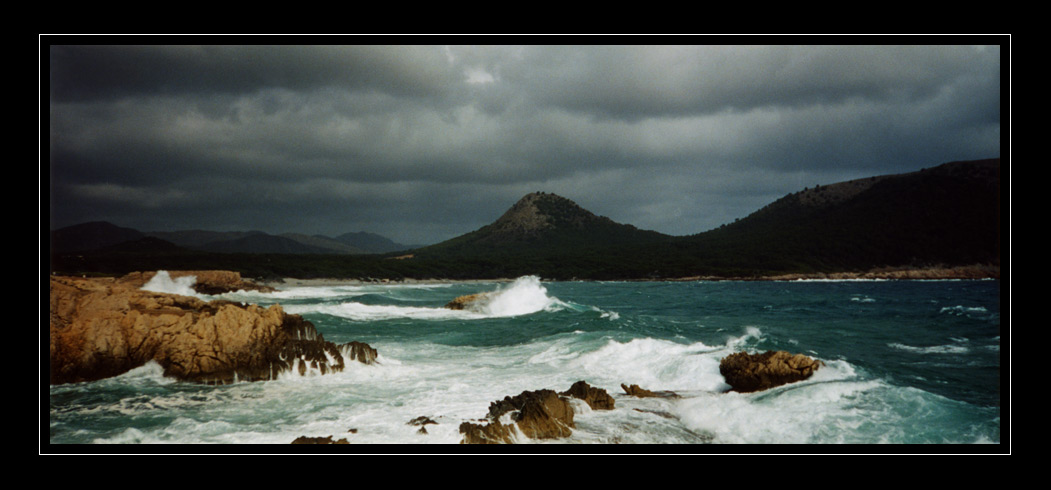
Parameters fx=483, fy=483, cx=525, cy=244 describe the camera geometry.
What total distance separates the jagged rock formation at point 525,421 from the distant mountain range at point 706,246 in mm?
4875

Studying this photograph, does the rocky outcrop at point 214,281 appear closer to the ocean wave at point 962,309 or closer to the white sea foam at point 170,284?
the white sea foam at point 170,284

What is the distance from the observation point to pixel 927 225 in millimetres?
35594

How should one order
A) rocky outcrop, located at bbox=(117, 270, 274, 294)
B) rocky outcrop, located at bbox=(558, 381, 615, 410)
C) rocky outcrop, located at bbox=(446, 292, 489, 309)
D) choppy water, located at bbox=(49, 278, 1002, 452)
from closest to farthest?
choppy water, located at bbox=(49, 278, 1002, 452) → rocky outcrop, located at bbox=(558, 381, 615, 410) → rocky outcrop, located at bbox=(446, 292, 489, 309) → rocky outcrop, located at bbox=(117, 270, 274, 294)

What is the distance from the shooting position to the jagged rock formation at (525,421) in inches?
193

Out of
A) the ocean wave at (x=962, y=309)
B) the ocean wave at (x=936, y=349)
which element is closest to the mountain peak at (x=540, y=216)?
the ocean wave at (x=962, y=309)

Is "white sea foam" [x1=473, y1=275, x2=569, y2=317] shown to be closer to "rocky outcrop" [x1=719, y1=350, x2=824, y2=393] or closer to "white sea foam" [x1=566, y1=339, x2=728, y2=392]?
"white sea foam" [x1=566, y1=339, x2=728, y2=392]

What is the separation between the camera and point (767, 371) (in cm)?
723

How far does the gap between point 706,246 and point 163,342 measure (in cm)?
7796

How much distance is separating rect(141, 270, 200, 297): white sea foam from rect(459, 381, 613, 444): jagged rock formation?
20.4 m

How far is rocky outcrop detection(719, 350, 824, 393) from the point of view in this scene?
23.5ft

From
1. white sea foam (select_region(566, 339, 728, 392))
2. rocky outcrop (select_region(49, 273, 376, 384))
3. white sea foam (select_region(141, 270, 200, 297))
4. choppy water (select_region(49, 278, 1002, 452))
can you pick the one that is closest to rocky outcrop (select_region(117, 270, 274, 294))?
white sea foam (select_region(141, 270, 200, 297))

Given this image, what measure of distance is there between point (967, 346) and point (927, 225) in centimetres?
3043
